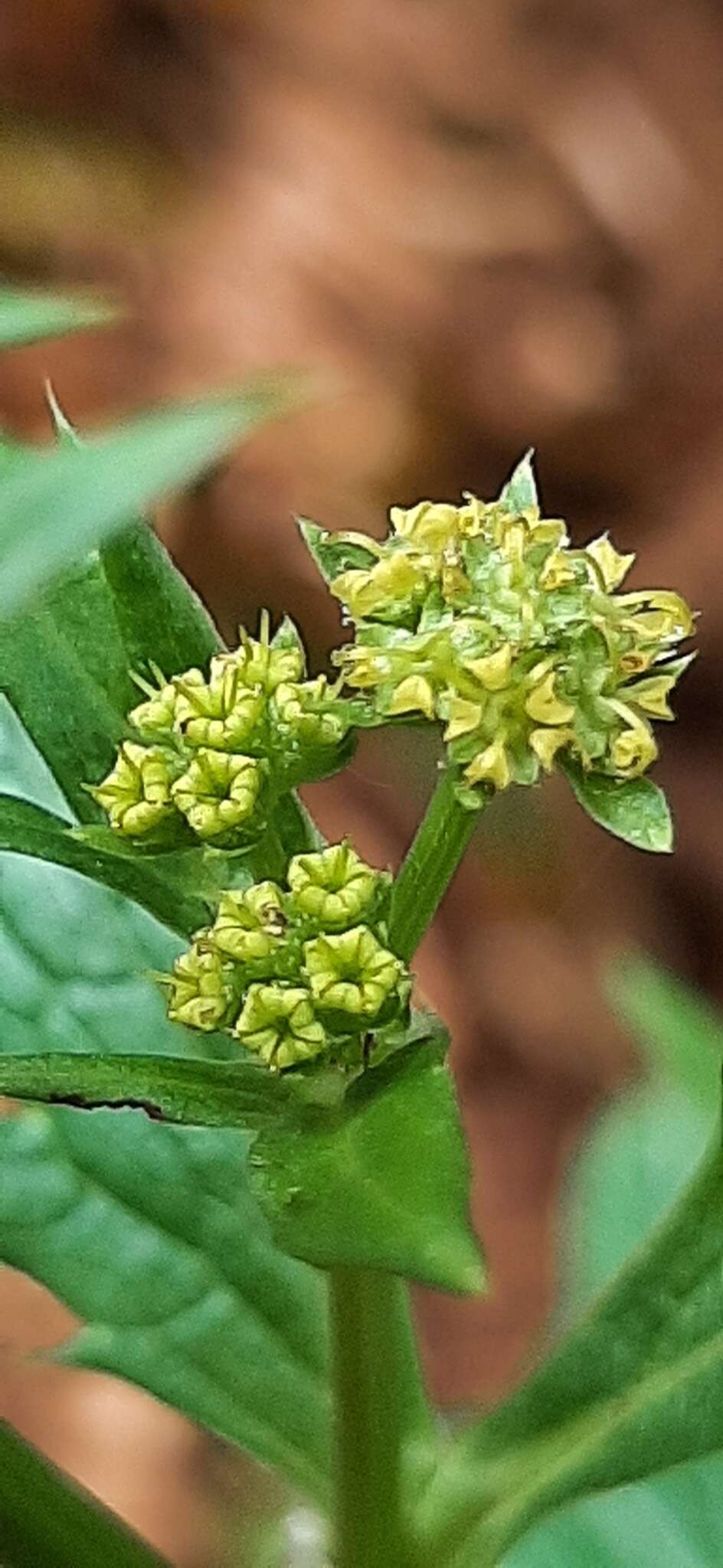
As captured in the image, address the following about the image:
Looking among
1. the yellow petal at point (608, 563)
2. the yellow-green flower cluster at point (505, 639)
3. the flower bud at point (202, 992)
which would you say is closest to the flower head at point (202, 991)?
the flower bud at point (202, 992)

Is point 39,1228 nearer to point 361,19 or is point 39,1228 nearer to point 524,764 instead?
point 524,764

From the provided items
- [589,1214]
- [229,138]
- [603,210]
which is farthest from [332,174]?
[589,1214]

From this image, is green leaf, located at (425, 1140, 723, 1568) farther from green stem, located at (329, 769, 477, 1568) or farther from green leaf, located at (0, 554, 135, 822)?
green leaf, located at (0, 554, 135, 822)

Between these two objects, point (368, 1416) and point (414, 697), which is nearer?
point (414, 697)

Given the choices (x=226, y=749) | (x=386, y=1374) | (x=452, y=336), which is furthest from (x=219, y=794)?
(x=452, y=336)

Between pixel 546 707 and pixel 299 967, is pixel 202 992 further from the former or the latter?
pixel 546 707

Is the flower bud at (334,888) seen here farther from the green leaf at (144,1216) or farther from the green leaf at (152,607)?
the green leaf at (144,1216)

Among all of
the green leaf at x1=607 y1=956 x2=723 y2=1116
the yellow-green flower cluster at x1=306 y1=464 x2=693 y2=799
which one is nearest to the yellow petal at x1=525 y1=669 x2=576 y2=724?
the yellow-green flower cluster at x1=306 y1=464 x2=693 y2=799
